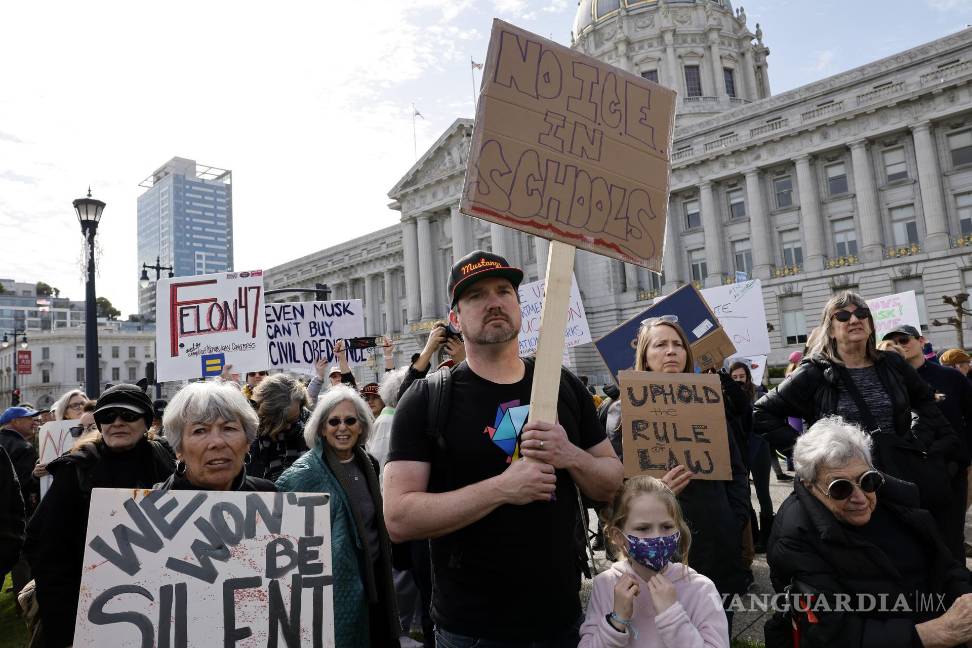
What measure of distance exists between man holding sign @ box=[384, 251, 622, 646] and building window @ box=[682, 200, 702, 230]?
40890 mm

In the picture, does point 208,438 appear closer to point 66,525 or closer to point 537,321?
point 66,525

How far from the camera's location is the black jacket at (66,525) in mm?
2723

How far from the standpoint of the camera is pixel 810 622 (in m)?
2.43

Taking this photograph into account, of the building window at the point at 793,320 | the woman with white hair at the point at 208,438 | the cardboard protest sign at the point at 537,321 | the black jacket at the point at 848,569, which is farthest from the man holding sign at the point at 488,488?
the building window at the point at 793,320

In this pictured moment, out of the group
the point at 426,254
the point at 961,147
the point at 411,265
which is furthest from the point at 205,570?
the point at 411,265

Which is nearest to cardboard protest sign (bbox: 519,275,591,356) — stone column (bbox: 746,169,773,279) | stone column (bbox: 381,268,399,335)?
stone column (bbox: 746,169,773,279)

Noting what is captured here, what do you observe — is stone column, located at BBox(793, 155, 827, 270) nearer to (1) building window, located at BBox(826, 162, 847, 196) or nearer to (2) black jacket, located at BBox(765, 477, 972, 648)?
(1) building window, located at BBox(826, 162, 847, 196)

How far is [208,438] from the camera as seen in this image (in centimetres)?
250

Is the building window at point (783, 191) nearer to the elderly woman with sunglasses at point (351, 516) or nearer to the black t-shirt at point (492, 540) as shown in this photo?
the elderly woman with sunglasses at point (351, 516)

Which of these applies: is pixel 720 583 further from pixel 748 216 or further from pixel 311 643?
pixel 748 216

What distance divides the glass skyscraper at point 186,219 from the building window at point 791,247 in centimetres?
14411

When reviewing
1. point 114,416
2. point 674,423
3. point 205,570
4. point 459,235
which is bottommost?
point 205,570

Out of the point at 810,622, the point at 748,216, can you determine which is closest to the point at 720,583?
the point at 810,622

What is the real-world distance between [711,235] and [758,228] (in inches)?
109
